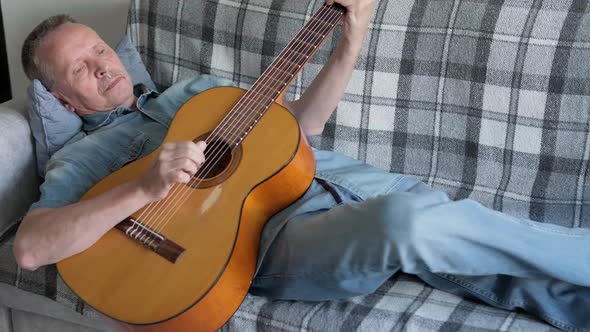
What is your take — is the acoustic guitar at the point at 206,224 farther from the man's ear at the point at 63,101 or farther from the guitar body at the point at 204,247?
the man's ear at the point at 63,101

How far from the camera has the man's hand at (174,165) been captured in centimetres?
129

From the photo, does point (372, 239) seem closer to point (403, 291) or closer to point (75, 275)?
point (403, 291)

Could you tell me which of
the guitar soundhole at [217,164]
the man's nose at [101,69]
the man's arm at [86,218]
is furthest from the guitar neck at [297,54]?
the man's nose at [101,69]

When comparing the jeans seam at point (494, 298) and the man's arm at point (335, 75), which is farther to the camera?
the man's arm at point (335, 75)

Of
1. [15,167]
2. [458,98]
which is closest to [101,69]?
[15,167]

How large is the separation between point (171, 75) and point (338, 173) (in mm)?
665

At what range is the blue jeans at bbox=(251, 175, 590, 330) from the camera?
1.26 meters

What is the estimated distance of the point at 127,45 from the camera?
77.5 inches

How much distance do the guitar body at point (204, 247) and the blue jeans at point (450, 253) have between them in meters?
0.11

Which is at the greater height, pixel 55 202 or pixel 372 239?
pixel 372 239

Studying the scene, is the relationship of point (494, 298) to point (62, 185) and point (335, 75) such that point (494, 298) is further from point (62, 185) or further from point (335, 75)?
point (62, 185)

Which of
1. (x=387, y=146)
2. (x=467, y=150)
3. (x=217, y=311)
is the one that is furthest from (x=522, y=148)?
(x=217, y=311)

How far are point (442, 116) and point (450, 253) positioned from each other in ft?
1.82

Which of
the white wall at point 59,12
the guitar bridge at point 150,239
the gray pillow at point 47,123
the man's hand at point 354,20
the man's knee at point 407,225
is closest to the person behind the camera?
the man's knee at point 407,225
